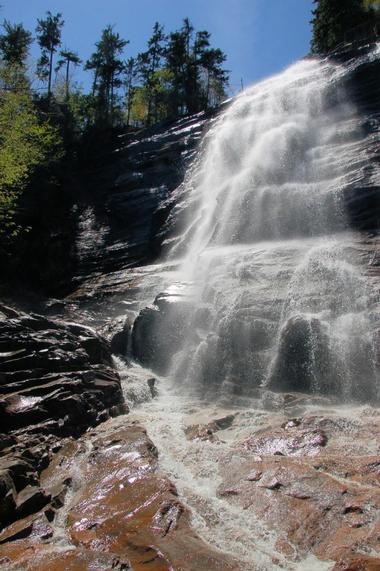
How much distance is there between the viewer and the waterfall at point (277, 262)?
43.4ft

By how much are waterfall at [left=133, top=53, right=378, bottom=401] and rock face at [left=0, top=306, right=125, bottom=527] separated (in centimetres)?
302

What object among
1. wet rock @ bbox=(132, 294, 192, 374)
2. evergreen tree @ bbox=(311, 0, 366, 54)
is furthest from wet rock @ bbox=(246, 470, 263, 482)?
evergreen tree @ bbox=(311, 0, 366, 54)

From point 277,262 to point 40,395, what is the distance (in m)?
9.50

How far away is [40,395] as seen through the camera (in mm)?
11344

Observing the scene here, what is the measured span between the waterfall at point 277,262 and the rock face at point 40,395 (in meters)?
3.02

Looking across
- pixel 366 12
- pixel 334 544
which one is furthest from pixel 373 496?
pixel 366 12

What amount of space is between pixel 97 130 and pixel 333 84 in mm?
22649

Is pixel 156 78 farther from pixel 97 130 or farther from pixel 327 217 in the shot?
pixel 327 217

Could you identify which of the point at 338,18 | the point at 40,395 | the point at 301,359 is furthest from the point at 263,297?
the point at 338,18

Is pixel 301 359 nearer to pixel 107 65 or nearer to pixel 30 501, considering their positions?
pixel 30 501

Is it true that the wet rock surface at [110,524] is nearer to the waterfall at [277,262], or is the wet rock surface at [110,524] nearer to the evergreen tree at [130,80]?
the waterfall at [277,262]

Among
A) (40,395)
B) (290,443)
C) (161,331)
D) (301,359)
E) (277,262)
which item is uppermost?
(277,262)

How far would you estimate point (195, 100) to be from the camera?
4881 cm

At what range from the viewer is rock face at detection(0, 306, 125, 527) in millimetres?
7895
